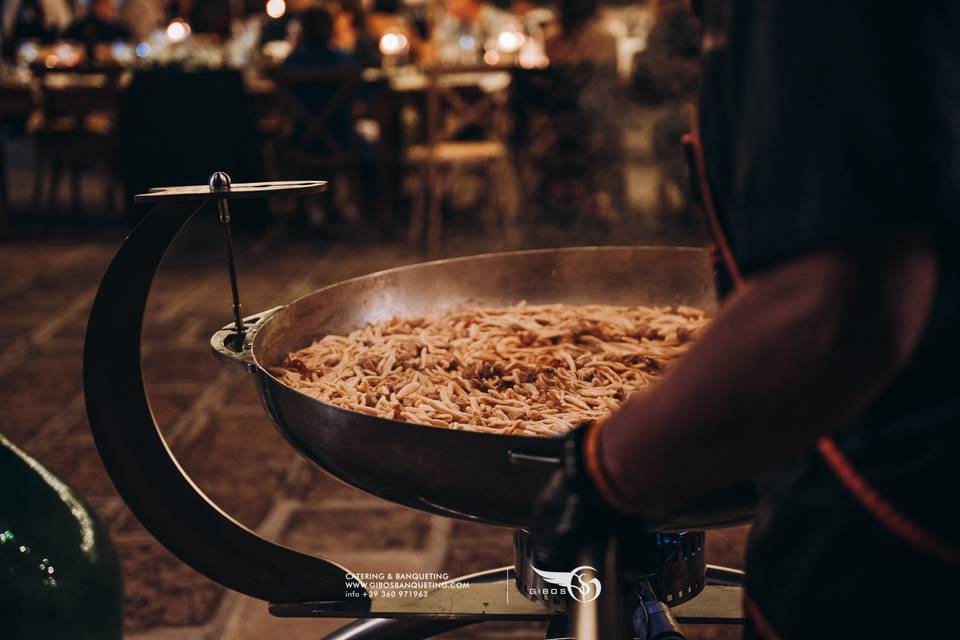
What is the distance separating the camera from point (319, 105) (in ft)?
20.3

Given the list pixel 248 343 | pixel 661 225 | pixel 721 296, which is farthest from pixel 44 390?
pixel 661 225

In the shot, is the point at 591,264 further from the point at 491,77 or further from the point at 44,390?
the point at 491,77

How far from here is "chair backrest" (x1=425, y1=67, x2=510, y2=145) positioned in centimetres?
582

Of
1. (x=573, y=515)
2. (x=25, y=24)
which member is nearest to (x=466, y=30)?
(x=25, y=24)

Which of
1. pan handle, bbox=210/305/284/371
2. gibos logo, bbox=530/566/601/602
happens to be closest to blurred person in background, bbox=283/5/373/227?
pan handle, bbox=210/305/284/371

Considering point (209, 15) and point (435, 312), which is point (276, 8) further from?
point (435, 312)

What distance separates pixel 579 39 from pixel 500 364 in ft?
15.5

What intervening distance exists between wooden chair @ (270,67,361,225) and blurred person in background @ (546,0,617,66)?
4.17 ft

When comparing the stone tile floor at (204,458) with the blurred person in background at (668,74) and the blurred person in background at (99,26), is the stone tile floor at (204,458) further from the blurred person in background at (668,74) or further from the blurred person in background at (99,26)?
the blurred person in background at (99,26)

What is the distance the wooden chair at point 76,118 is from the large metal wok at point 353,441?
533 centimetres

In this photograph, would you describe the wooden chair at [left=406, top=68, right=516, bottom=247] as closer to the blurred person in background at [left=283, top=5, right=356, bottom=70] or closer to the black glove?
the blurred person in background at [left=283, top=5, right=356, bottom=70]

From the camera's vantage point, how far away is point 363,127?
24.3 feet

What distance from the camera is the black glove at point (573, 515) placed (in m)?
0.72

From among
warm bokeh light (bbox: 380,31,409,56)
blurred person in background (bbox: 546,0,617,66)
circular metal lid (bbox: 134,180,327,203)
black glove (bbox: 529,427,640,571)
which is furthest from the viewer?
warm bokeh light (bbox: 380,31,409,56)
